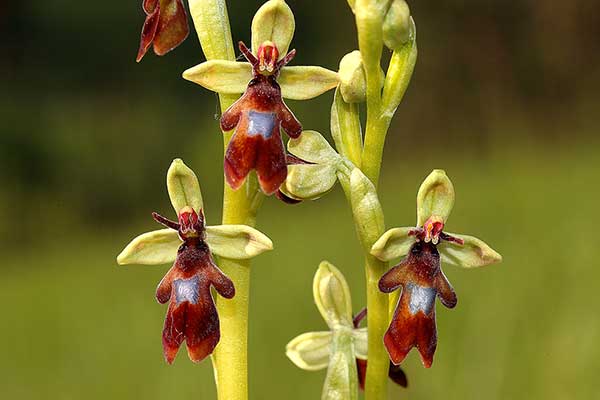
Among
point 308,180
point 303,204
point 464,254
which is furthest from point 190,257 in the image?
point 303,204

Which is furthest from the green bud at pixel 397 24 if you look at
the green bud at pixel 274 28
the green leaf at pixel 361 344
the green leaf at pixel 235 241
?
the green leaf at pixel 361 344

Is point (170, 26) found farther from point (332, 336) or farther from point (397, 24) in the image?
point (332, 336)

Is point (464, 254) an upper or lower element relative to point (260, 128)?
lower

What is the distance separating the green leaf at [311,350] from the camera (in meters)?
1.68

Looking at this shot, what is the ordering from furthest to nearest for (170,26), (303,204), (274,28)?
(303,204) < (170,26) < (274,28)

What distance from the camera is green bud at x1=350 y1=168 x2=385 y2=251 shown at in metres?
1.45

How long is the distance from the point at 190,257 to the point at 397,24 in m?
0.46

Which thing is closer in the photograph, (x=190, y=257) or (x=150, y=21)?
(x=190, y=257)

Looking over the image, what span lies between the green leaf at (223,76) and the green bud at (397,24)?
8.4 inches

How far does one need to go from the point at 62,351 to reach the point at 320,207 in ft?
9.84

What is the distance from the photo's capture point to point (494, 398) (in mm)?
2428

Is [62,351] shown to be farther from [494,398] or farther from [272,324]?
[494,398]

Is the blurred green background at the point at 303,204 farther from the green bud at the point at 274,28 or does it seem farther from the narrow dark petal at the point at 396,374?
the green bud at the point at 274,28

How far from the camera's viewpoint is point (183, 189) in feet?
4.92
